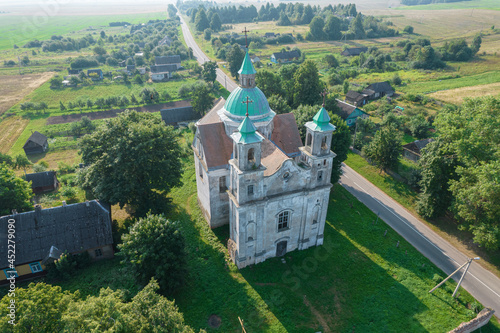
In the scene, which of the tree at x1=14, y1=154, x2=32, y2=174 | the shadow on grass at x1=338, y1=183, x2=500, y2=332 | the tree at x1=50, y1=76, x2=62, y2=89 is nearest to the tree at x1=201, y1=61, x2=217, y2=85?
the tree at x1=50, y1=76, x2=62, y2=89

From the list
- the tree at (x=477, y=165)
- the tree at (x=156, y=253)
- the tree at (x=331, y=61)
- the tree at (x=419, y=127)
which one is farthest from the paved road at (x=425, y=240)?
the tree at (x=331, y=61)

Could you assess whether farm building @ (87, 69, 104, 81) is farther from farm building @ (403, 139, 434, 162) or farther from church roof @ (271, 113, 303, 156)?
farm building @ (403, 139, 434, 162)

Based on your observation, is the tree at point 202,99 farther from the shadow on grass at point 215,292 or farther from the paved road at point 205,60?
the shadow on grass at point 215,292

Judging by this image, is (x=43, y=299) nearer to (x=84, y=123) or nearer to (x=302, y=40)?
(x=84, y=123)

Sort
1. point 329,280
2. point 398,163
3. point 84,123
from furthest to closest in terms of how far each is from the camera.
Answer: point 84,123 < point 398,163 < point 329,280

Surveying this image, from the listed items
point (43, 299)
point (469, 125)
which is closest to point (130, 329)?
point (43, 299)
